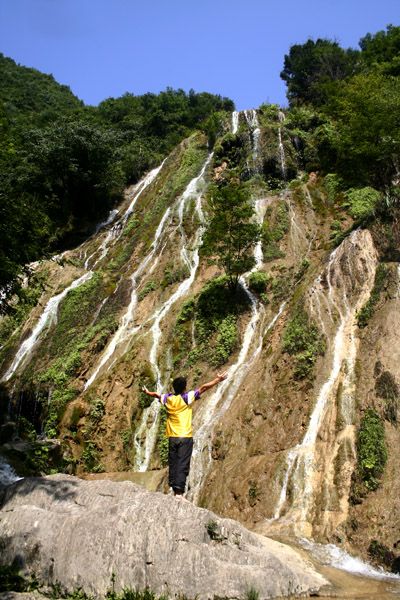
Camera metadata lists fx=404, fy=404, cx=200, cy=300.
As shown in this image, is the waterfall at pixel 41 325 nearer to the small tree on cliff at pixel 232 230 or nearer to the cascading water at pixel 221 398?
the small tree on cliff at pixel 232 230

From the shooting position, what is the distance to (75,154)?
31.2 m

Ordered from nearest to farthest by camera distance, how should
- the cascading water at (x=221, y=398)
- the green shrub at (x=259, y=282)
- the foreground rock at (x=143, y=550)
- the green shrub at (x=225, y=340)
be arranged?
the foreground rock at (x=143, y=550), the cascading water at (x=221, y=398), the green shrub at (x=225, y=340), the green shrub at (x=259, y=282)

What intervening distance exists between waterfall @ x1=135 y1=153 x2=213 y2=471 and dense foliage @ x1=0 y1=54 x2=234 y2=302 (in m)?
5.58

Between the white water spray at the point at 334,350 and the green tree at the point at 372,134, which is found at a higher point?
the green tree at the point at 372,134

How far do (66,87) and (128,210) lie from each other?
47757 mm

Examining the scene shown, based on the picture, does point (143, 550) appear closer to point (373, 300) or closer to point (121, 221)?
point (373, 300)

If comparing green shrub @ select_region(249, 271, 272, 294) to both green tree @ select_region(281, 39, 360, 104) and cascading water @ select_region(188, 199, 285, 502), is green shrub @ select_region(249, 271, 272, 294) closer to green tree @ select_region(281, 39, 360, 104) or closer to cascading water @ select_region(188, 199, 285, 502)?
cascading water @ select_region(188, 199, 285, 502)

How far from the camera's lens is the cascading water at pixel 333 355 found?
804cm

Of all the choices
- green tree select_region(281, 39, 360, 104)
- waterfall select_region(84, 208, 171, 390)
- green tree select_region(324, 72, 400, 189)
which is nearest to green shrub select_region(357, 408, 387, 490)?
waterfall select_region(84, 208, 171, 390)

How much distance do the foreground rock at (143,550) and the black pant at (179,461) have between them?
0.34m

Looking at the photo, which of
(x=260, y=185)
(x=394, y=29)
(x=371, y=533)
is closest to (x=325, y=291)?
(x=371, y=533)

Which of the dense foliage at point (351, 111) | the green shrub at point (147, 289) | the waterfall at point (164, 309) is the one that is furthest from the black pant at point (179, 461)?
the green shrub at point (147, 289)

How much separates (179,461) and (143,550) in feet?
4.09

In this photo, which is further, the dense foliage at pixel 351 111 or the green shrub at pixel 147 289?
the green shrub at pixel 147 289
